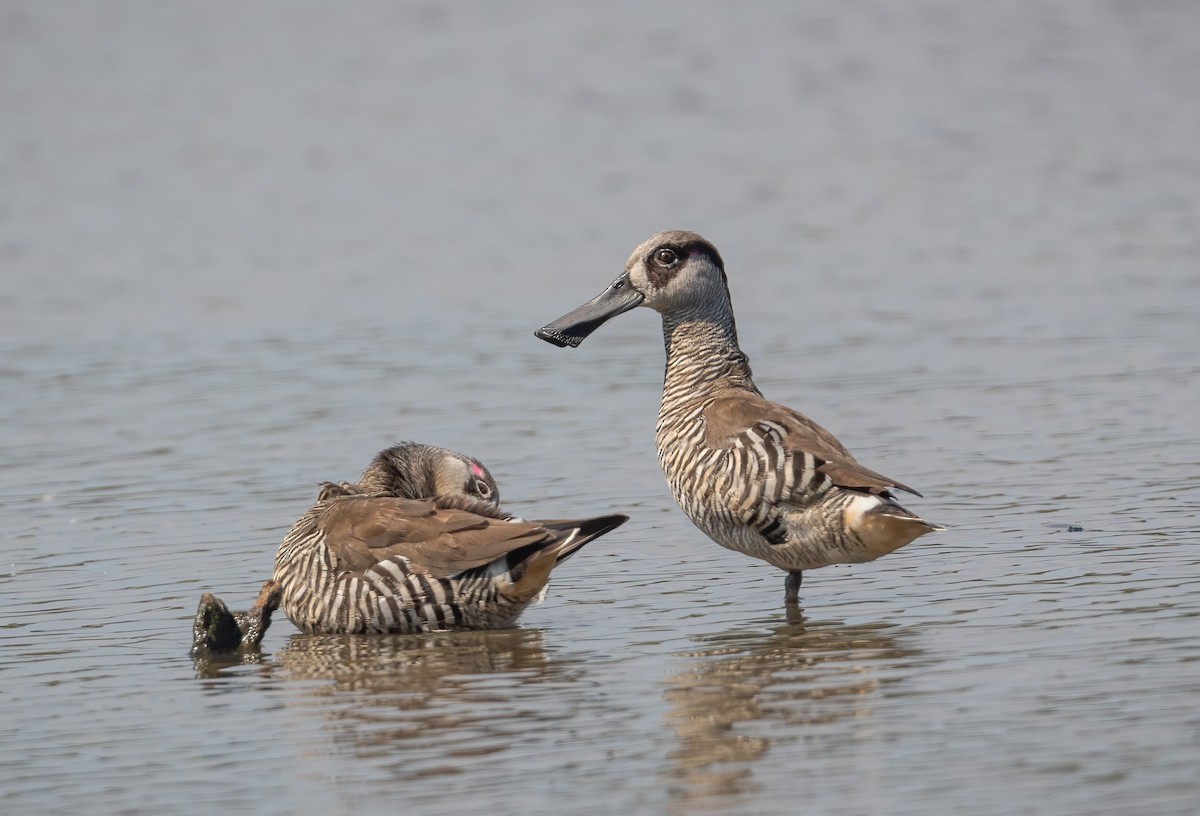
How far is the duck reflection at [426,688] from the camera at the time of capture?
689cm

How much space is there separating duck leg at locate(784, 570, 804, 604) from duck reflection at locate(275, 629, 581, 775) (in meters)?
1.25

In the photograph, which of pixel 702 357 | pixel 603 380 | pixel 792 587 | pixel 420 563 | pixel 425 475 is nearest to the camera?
pixel 420 563

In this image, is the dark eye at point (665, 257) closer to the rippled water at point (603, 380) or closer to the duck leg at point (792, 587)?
the rippled water at point (603, 380)

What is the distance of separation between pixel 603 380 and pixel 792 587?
18.2 feet

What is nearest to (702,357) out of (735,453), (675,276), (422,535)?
(675,276)

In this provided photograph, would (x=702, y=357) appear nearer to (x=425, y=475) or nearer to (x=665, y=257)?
(x=665, y=257)

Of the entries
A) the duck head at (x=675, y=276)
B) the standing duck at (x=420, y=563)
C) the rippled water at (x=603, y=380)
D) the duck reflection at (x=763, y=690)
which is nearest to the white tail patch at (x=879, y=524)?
the rippled water at (x=603, y=380)

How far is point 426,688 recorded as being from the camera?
779cm

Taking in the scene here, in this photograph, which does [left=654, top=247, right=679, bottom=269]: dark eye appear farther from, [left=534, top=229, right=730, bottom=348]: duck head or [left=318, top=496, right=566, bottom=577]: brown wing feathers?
[left=318, top=496, right=566, bottom=577]: brown wing feathers

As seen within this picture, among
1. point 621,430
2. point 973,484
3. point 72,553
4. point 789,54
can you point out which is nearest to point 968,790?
point 973,484

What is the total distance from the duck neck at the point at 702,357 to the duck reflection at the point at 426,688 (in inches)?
71.7

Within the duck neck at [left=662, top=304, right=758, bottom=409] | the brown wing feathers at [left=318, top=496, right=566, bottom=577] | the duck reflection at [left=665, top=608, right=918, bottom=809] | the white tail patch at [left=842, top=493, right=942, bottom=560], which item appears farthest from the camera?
the duck neck at [left=662, top=304, right=758, bottom=409]

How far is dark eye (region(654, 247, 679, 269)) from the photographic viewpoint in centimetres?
1013

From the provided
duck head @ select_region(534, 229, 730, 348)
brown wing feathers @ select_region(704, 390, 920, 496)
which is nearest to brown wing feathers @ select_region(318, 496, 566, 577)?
brown wing feathers @ select_region(704, 390, 920, 496)
